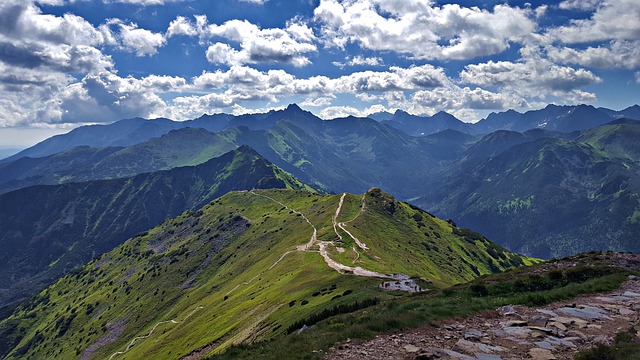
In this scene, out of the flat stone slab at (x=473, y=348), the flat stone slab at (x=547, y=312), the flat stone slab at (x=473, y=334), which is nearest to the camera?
the flat stone slab at (x=473, y=348)

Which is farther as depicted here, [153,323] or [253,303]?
[153,323]

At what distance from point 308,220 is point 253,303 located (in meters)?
101

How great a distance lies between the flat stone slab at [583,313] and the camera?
30962 mm

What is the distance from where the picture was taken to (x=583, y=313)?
3161cm

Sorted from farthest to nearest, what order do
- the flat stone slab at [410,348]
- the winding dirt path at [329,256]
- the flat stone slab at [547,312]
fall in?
the winding dirt path at [329,256] < the flat stone slab at [547,312] < the flat stone slab at [410,348]

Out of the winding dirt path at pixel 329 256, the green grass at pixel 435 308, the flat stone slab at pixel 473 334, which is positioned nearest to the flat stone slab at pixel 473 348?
the flat stone slab at pixel 473 334

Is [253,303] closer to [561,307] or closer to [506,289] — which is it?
[506,289]

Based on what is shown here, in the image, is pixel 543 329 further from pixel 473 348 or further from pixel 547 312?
pixel 473 348

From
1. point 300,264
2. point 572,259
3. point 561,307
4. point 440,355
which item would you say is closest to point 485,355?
point 440,355

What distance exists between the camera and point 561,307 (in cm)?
3353

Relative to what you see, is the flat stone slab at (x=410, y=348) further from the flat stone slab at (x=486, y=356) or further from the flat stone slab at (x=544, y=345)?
the flat stone slab at (x=544, y=345)

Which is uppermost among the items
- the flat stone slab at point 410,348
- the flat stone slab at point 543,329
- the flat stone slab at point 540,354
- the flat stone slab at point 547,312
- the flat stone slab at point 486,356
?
the flat stone slab at point 486,356

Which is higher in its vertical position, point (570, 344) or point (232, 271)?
point (570, 344)

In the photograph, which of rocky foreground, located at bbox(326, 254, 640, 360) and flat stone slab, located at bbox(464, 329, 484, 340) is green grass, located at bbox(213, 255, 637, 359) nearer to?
rocky foreground, located at bbox(326, 254, 640, 360)
